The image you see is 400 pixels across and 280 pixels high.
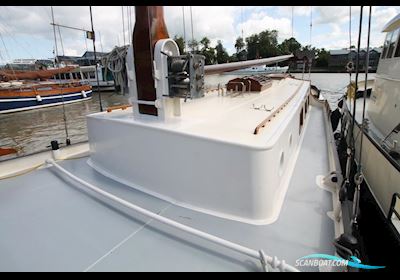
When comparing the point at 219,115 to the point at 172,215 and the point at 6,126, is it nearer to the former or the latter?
the point at 172,215

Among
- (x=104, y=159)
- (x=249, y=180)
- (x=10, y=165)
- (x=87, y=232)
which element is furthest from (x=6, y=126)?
(x=249, y=180)

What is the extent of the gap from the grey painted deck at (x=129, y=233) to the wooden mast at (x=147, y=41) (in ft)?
4.23

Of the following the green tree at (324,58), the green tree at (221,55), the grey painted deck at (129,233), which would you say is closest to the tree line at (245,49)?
the green tree at (221,55)

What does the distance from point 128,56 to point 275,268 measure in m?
2.87

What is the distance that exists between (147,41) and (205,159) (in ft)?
5.19

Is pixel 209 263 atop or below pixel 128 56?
below

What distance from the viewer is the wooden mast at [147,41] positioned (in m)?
2.95

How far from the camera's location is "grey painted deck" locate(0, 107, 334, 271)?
203 centimetres

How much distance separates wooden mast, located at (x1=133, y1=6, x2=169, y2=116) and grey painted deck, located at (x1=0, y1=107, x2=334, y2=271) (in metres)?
1.29

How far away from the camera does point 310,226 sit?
241 centimetres

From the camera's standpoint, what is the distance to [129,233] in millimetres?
2371

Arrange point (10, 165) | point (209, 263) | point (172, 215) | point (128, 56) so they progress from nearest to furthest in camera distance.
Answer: point (209, 263), point (172, 215), point (128, 56), point (10, 165)

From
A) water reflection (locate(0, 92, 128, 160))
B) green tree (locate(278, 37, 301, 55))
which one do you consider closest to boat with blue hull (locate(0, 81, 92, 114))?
water reflection (locate(0, 92, 128, 160))

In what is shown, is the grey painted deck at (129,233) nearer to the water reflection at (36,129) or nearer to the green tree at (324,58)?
the water reflection at (36,129)
